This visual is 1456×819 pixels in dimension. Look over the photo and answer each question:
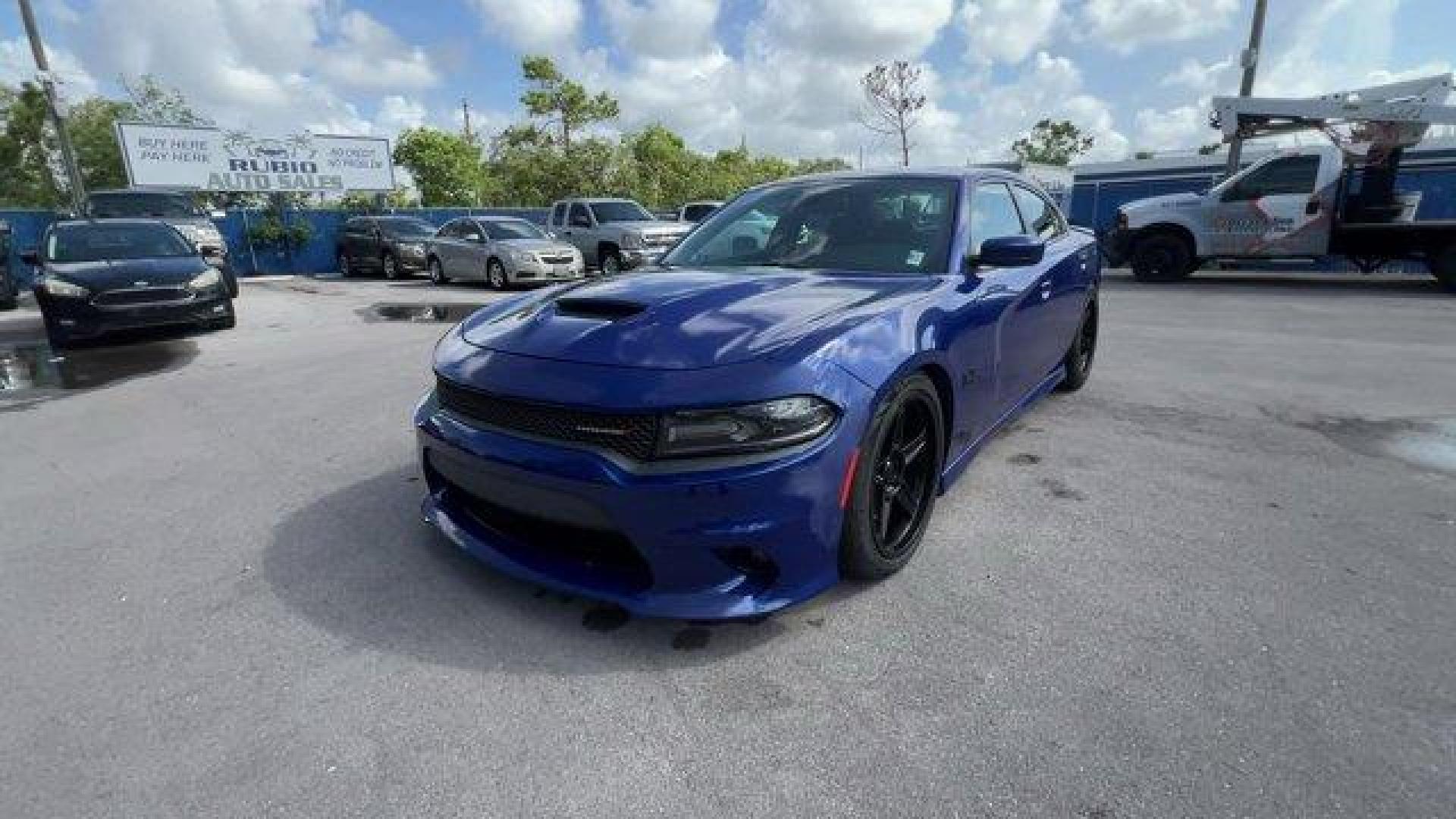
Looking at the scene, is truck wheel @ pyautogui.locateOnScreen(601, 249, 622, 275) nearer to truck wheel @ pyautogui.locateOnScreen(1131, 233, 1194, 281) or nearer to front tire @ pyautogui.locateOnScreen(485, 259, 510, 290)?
front tire @ pyautogui.locateOnScreen(485, 259, 510, 290)

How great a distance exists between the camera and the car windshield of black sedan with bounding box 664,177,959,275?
10.4 ft

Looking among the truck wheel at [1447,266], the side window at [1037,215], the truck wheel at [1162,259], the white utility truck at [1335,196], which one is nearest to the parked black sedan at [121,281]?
the side window at [1037,215]

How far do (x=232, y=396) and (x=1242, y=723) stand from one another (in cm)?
643

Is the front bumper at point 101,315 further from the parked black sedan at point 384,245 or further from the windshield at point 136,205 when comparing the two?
the windshield at point 136,205

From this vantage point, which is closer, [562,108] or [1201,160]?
[1201,160]

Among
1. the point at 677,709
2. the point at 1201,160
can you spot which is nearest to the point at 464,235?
the point at 677,709

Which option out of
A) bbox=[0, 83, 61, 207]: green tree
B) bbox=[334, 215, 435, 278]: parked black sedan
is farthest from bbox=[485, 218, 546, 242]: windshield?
bbox=[0, 83, 61, 207]: green tree

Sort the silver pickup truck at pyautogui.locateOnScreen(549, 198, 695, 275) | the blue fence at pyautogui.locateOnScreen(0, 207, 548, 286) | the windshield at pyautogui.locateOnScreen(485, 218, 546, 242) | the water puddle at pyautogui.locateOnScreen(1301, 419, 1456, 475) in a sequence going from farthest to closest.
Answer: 1. the blue fence at pyautogui.locateOnScreen(0, 207, 548, 286)
2. the silver pickup truck at pyautogui.locateOnScreen(549, 198, 695, 275)
3. the windshield at pyautogui.locateOnScreen(485, 218, 546, 242)
4. the water puddle at pyautogui.locateOnScreen(1301, 419, 1456, 475)

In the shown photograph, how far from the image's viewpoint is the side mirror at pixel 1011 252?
9.64ft

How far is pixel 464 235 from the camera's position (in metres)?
14.5

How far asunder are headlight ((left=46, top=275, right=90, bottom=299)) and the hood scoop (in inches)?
288

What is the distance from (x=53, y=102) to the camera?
15.5 metres

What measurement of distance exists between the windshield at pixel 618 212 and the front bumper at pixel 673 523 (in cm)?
1409

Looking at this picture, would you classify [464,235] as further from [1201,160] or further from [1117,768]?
[1201,160]
